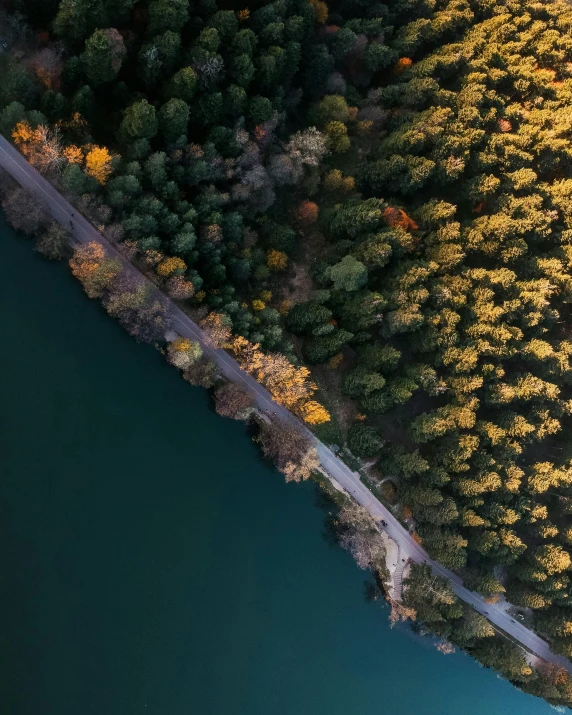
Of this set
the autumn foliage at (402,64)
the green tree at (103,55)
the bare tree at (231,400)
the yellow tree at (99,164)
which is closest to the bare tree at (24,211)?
the yellow tree at (99,164)

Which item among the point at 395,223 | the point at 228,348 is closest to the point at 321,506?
the point at 228,348

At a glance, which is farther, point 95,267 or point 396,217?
point 396,217

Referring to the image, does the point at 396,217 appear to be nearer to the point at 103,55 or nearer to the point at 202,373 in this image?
the point at 202,373

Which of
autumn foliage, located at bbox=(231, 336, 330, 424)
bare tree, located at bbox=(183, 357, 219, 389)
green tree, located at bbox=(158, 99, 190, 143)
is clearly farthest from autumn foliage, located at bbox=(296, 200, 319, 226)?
bare tree, located at bbox=(183, 357, 219, 389)

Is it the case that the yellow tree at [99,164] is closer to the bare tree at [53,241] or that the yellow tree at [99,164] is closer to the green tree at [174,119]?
the green tree at [174,119]

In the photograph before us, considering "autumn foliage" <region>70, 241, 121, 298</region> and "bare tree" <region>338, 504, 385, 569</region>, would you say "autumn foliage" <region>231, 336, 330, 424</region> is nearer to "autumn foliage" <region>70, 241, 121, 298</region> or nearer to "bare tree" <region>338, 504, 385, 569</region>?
"bare tree" <region>338, 504, 385, 569</region>

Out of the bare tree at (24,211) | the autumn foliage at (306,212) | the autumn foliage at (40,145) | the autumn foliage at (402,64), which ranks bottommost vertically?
the bare tree at (24,211)

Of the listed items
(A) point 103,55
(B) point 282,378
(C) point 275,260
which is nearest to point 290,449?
(B) point 282,378
